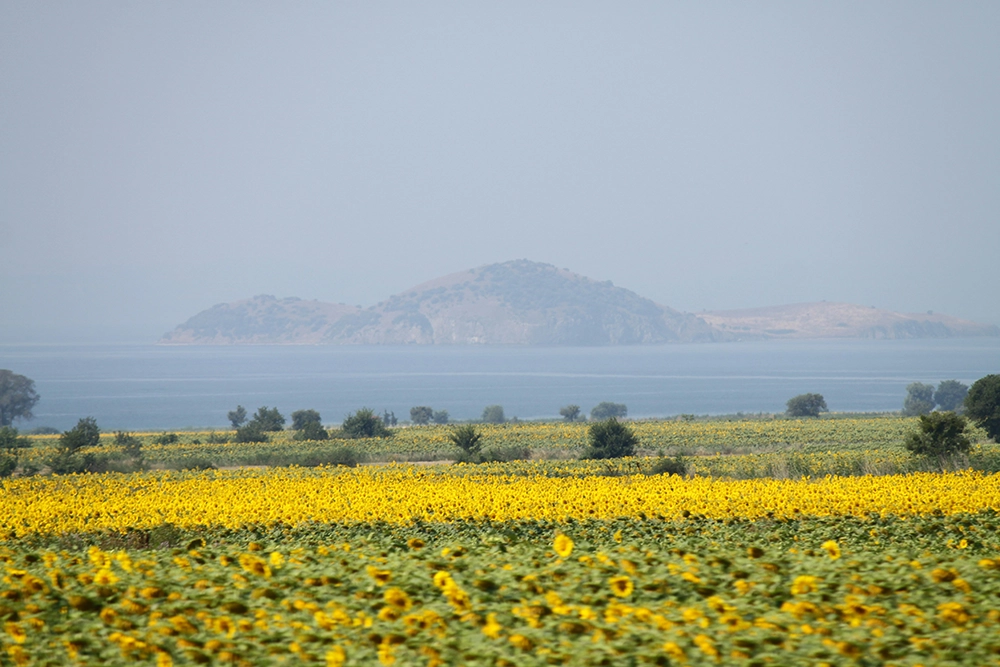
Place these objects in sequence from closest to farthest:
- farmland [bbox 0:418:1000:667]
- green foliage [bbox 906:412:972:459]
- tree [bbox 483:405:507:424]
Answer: farmland [bbox 0:418:1000:667] → green foliage [bbox 906:412:972:459] → tree [bbox 483:405:507:424]

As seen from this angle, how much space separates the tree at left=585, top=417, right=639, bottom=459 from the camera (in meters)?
34.0

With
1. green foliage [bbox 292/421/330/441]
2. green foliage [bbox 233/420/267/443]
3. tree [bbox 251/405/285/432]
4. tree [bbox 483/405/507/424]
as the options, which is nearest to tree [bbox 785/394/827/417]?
tree [bbox 483/405/507/424]

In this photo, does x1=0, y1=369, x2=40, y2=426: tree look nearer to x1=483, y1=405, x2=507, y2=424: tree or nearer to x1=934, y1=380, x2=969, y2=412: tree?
x1=483, y1=405, x2=507, y2=424: tree

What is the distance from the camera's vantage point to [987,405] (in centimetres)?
3497

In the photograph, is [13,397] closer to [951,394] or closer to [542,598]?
[542,598]

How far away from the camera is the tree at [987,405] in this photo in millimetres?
34719

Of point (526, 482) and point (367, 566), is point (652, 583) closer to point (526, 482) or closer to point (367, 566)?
point (367, 566)

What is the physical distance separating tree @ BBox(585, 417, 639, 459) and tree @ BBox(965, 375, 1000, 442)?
1299 centimetres

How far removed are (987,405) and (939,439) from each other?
12221mm

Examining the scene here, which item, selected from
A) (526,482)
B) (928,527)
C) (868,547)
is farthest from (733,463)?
(868,547)

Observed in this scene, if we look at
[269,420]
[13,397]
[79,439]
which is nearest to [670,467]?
[79,439]

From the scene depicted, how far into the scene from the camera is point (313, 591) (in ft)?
22.9

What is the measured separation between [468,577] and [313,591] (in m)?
1.18

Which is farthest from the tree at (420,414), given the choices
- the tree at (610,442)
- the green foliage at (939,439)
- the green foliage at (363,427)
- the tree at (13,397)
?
the green foliage at (939,439)
